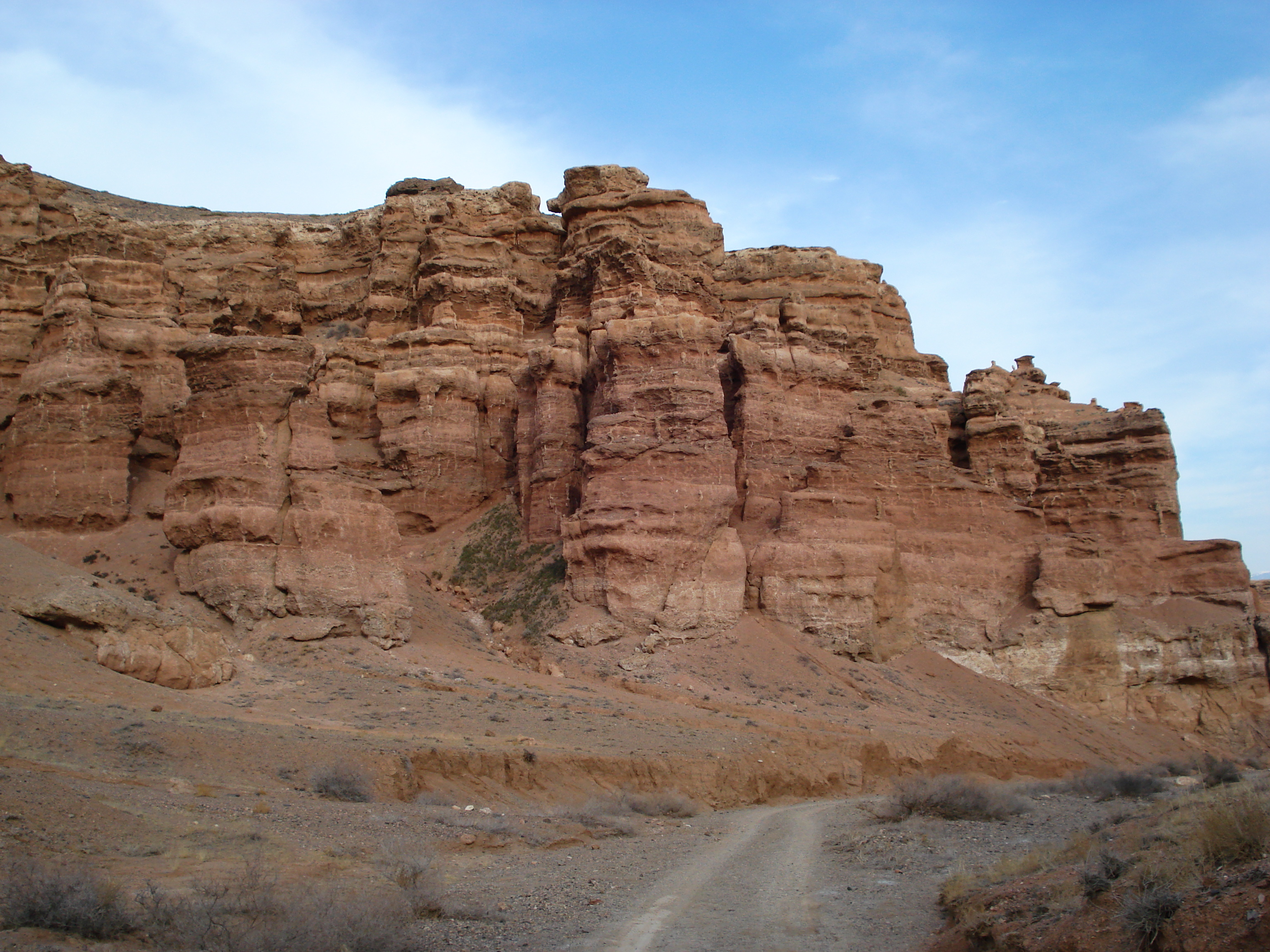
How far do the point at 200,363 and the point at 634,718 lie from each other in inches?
651

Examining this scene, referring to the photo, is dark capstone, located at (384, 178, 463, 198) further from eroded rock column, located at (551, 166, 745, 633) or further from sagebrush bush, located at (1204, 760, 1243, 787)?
sagebrush bush, located at (1204, 760, 1243, 787)

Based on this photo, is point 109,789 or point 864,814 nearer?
point 109,789

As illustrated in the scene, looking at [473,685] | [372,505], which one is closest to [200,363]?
→ [372,505]

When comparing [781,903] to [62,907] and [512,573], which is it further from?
[512,573]

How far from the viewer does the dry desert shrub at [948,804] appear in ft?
61.5

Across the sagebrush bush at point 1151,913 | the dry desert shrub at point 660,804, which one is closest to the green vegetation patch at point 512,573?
the dry desert shrub at point 660,804

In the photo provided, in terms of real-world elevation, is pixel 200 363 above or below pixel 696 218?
below

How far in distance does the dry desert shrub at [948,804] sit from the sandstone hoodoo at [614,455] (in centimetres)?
1261

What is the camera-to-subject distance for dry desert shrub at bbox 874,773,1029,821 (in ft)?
61.5

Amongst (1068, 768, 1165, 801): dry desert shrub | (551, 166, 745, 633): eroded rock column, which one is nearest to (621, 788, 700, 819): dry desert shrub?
(1068, 768, 1165, 801): dry desert shrub

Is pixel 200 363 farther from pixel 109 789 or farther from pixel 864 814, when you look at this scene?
pixel 864 814

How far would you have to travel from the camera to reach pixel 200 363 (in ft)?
102

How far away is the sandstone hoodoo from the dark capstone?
925 cm

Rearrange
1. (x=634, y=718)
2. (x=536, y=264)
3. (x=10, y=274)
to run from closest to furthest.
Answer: (x=634, y=718), (x=10, y=274), (x=536, y=264)
